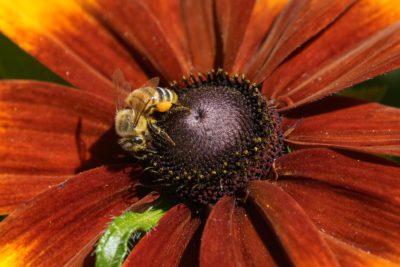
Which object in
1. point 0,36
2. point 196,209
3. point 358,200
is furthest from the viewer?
point 0,36

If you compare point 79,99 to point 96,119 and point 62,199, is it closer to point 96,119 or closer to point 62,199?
point 96,119

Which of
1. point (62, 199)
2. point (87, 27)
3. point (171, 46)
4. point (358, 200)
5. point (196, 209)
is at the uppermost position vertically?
point (87, 27)

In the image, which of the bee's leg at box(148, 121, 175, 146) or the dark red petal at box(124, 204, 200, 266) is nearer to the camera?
the dark red petal at box(124, 204, 200, 266)

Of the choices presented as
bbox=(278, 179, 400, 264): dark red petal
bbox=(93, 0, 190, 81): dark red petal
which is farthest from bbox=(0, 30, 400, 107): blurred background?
bbox=(278, 179, 400, 264): dark red petal

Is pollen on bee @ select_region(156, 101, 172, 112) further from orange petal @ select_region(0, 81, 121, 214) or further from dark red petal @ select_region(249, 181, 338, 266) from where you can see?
dark red petal @ select_region(249, 181, 338, 266)

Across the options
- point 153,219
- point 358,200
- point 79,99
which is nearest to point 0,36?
point 79,99

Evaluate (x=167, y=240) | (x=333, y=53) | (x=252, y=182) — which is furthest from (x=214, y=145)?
(x=333, y=53)

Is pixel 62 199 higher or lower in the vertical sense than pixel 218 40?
lower
